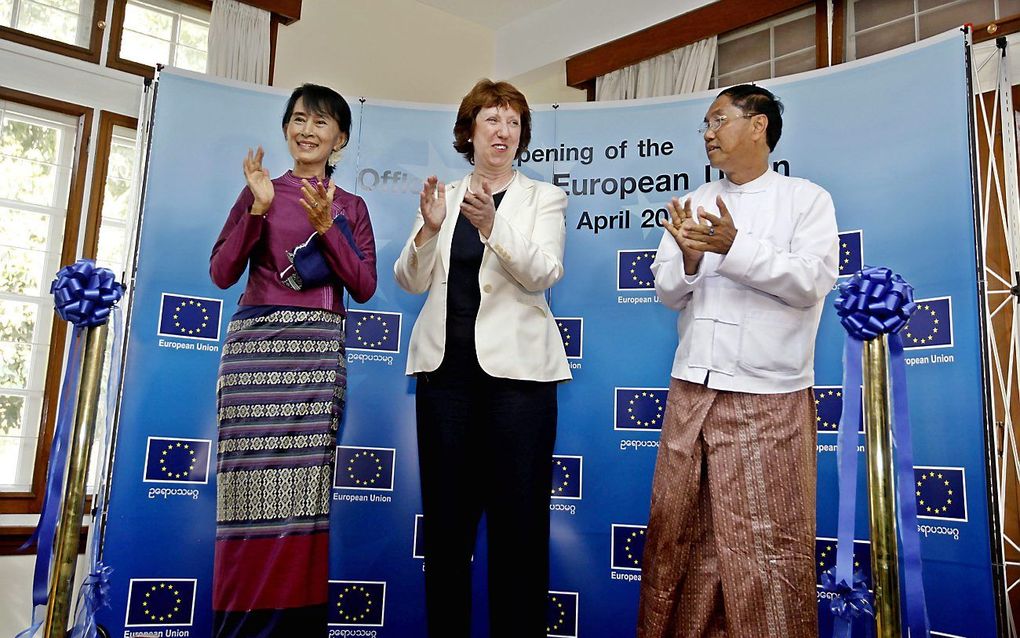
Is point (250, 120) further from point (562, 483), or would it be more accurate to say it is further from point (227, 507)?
point (562, 483)

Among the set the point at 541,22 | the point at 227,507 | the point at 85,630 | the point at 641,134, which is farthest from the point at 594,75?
the point at 85,630

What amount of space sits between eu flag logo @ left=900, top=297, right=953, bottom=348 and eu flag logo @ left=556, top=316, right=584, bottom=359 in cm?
119

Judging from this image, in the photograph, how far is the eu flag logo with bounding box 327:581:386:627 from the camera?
121 inches

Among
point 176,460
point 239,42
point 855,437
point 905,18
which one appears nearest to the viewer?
point 855,437

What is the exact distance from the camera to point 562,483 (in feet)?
10.5

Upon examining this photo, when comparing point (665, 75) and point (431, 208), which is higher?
point (665, 75)

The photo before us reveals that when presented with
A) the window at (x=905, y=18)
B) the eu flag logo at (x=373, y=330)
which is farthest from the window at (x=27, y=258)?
the window at (x=905, y=18)

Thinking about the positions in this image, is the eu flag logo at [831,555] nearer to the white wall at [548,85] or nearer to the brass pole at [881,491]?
the brass pole at [881,491]

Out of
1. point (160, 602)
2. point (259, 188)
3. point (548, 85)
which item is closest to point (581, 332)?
point (259, 188)

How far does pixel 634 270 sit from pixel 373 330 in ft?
3.59

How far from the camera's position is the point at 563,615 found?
10.2 feet

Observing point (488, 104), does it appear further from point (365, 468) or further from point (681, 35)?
point (681, 35)

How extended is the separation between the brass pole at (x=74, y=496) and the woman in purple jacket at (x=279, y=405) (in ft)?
1.88

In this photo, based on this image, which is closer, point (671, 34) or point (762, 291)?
point (762, 291)
